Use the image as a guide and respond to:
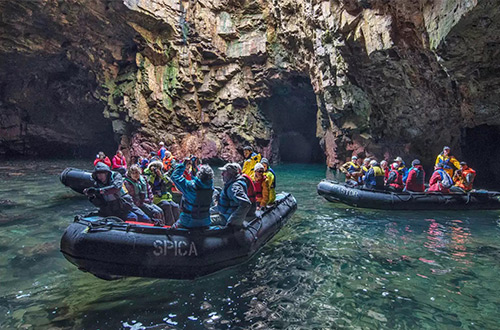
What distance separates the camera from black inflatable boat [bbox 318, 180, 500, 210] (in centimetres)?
1001

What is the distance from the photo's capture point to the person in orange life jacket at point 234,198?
543 cm

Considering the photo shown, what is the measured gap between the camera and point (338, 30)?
14.6 m

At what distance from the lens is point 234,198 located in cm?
550

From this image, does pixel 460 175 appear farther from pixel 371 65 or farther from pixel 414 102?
pixel 371 65

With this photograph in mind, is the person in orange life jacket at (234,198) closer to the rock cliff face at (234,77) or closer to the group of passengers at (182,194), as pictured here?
the group of passengers at (182,194)

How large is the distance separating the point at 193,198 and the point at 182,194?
0.26 meters

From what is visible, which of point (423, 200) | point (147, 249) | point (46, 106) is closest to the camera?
point (147, 249)

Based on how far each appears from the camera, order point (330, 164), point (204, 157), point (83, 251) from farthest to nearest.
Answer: point (204, 157) → point (330, 164) → point (83, 251)

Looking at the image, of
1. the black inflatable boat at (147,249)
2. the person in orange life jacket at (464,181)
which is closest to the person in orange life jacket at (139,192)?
the black inflatable boat at (147,249)

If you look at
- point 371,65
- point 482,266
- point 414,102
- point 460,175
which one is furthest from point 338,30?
point 482,266

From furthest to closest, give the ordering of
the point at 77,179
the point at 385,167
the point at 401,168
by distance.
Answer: the point at 401,168 < the point at 385,167 < the point at 77,179

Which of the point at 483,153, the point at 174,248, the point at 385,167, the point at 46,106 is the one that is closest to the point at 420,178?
the point at 385,167

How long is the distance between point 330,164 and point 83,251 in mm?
20818

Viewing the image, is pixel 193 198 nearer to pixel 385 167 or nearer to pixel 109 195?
pixel 109 195
